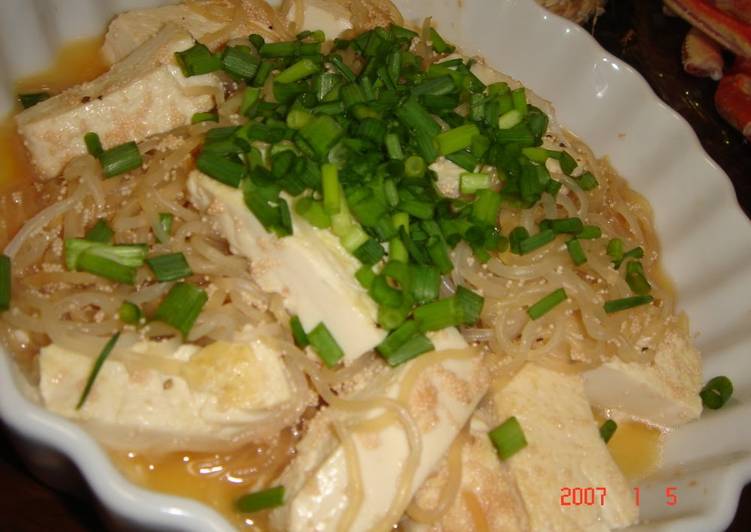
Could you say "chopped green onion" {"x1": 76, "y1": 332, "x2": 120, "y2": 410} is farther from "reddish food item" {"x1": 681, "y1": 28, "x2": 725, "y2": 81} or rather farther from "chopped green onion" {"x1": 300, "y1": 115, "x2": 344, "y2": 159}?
"reddish food item" {"x1": 681, "y1": 28, "x2": 725, "y2": 81}

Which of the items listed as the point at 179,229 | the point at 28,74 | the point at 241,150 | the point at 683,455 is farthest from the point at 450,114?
the point at 28,74

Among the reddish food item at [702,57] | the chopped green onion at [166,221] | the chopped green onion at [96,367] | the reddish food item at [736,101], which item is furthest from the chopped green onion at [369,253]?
the reddish food item at [702,57]

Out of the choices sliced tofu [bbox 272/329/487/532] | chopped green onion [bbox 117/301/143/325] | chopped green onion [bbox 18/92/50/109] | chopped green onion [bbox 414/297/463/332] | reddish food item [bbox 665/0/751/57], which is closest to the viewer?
sliced tofu [bbox 272/329/487/532]

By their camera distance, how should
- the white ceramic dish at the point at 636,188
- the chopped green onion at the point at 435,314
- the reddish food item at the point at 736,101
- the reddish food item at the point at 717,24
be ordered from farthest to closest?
the reddish food item at the point at 717,24
the reddish food item at the point at 736,101
the chopped green onion at the point at 435,314
the white ceramic dish at the point at 636,188

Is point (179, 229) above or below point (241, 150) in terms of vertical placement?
below

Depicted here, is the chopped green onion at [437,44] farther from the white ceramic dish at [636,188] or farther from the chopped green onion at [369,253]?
the chopped green onion at [369,253]

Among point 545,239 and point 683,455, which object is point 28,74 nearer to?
point 545,239
